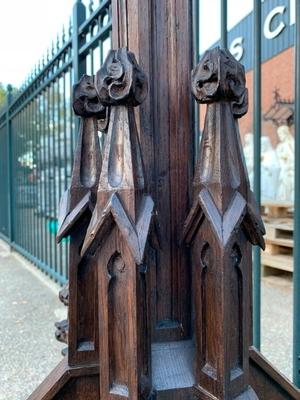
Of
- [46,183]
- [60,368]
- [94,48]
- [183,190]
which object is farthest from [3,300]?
[183,190]

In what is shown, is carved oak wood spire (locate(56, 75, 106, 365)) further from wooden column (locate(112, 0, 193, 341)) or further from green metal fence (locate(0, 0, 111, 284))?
green metal fence (locate(0, 0, 111, 284))

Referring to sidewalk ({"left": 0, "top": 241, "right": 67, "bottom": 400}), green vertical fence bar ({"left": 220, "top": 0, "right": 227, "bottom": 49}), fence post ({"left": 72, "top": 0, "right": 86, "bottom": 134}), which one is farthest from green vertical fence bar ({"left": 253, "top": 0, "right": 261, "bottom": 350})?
fence post ({"left": 72, "top": 0, "right": 86, "bottom": 134})

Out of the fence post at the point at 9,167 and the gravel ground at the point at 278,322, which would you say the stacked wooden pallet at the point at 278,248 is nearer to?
the gravel ground at the point at 278,322

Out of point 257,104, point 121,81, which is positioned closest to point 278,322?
point 257,104

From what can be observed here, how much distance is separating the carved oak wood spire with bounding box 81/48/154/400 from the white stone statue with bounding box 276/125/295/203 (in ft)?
19.0

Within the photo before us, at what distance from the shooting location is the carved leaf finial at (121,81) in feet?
2.35

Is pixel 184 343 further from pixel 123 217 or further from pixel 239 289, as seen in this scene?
pixel 123 217

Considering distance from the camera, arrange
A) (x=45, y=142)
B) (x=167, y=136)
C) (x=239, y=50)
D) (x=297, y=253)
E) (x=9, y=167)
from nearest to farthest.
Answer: (x=167, y=136) < (x=297, y=253) < (x=45, y=142) < (x=239, y=50) < (x=9, y=167)

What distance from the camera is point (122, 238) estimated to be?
0.70 meters

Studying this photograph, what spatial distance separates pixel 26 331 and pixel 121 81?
8.27ft

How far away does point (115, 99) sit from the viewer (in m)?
0.73

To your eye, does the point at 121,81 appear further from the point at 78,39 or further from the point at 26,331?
the point at 26,331


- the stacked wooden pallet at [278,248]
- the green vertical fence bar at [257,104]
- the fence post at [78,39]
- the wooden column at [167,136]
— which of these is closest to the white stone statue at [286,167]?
the stacked wooden pallet at [278,248]

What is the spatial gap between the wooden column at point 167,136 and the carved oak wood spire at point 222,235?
84 millimetres
